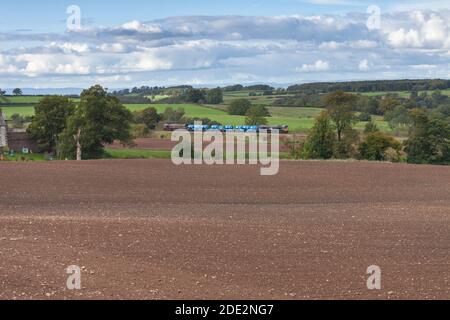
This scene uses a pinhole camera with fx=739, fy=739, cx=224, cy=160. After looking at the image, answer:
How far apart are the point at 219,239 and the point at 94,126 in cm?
4895

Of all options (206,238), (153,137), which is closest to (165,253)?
(206,238)

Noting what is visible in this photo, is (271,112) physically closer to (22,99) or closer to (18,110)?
(18,110)

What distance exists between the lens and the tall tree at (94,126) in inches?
2581

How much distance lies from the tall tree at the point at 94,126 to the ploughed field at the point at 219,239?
1082 inches

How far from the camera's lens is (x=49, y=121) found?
239ft

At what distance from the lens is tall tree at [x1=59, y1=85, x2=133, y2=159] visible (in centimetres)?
6556

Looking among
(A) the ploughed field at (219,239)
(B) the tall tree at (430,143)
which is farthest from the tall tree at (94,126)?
(A) the ploughed field at (219,239)

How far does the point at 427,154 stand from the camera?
68812 millimetres

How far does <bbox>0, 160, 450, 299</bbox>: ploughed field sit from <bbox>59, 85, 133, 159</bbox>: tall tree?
27.5 meters

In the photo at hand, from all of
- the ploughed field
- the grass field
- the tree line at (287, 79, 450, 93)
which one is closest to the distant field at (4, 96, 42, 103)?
the grass field

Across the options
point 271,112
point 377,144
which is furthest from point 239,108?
point 377,144

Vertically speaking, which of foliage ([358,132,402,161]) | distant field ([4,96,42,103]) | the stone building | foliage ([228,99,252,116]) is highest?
distant field ([4,96,42,103])

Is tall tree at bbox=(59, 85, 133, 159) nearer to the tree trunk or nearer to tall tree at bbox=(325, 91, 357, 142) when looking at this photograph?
the tree trunk
